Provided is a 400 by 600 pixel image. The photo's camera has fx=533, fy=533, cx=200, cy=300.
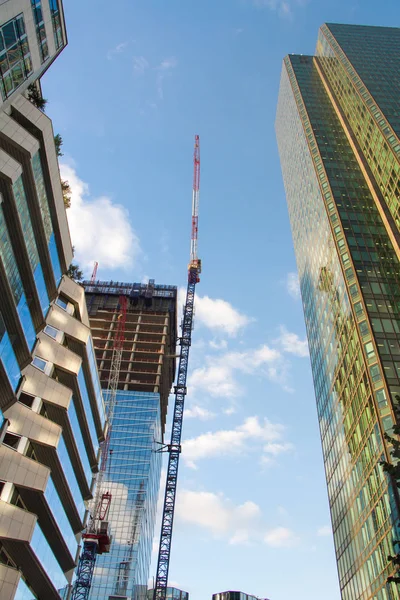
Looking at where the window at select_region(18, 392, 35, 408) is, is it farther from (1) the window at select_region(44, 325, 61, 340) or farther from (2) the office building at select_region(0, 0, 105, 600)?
(1) the window at select_region(44, 325, 61, 340)

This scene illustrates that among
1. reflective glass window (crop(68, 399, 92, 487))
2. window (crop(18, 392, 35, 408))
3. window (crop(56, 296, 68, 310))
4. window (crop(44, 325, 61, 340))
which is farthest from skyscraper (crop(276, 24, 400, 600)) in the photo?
window (crop(56, 296, 68, 310))

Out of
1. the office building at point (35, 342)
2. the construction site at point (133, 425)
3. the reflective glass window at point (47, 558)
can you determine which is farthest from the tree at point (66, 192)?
the construction site at point (133, 425)

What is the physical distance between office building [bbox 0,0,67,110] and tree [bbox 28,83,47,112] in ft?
13.4

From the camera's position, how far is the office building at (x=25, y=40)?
32.0 m

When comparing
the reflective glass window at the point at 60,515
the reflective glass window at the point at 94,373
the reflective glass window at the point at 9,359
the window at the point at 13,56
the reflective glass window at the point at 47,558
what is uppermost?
the reflective glass window at the point at 94,373

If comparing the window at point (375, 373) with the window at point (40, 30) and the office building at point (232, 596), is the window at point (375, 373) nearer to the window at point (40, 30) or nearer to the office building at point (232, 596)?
the window at point (40, 30)

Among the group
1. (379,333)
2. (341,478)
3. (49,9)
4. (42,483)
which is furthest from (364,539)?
(49,9)

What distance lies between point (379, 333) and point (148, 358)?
95015mm

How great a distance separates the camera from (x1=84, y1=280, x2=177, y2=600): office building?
122m

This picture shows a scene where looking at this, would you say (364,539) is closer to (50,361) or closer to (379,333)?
(379,333)

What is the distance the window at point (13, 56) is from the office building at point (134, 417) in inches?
4430

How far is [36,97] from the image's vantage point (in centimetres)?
4431

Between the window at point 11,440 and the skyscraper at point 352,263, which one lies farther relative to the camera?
the skyscraper at point 352,263

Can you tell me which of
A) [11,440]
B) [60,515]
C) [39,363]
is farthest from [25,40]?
[60,515]
